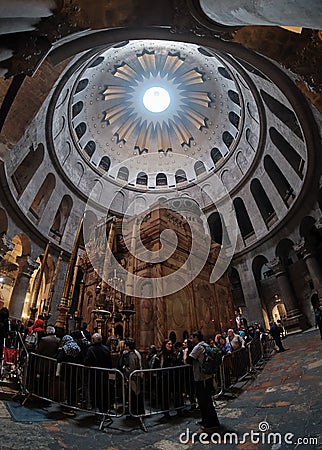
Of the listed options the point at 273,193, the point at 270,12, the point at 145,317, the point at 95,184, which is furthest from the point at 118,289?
the point at 95,184

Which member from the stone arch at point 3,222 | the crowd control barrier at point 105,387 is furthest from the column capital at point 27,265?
the crowd control barrier at point 105,387

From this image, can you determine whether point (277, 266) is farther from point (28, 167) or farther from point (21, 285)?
point (28, 167)

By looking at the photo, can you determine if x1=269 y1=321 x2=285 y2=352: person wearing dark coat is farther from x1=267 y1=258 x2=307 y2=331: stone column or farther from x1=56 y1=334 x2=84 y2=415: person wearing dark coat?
x1=56 y1=334 x2=84 y2=415: person wearing dark coat

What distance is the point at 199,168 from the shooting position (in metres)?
29.8

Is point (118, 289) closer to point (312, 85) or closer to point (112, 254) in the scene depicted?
point (112, 254)

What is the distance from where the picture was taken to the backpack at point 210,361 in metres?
4.76

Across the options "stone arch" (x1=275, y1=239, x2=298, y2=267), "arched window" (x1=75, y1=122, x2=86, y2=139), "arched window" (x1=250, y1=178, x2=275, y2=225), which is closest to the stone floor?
"stone arch" (x1=275, y1=239, x2=298, y2=267)

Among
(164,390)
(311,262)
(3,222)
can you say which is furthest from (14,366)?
(311,262)

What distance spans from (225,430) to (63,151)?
73.5ft

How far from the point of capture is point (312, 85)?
587 cm

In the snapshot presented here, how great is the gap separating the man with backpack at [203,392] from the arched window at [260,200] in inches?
774

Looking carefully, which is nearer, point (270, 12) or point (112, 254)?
point (270, 12)

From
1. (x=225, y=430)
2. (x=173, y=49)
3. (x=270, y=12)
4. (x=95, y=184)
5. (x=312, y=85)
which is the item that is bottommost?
(x=225, y=430)

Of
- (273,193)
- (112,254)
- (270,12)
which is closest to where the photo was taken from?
(270,12)
